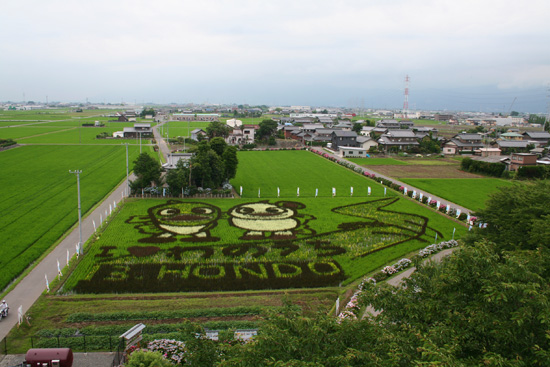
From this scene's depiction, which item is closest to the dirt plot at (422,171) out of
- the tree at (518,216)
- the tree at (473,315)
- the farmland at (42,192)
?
the tree at (518,216)

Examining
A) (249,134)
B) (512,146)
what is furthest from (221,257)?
(512,146)

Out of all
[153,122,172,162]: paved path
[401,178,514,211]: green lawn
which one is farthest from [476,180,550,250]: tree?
[153,122,172,162]: paved path

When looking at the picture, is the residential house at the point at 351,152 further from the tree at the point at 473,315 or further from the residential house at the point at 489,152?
the tree at the point at 473,315

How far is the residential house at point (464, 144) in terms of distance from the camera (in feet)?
261

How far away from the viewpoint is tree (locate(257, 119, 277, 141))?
88625 millimetres

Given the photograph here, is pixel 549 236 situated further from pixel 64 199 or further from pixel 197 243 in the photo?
pixel 64 199

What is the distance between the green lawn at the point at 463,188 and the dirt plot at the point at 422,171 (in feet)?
9.74

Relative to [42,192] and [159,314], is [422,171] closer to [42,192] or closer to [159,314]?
[159,314]

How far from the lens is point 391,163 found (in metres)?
65.4

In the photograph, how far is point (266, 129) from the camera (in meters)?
→ 89.2

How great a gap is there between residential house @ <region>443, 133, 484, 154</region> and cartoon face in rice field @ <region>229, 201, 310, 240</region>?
56.5 metres

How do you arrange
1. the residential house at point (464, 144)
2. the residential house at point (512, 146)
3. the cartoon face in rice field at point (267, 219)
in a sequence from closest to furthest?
1. the cartoon face in rice field at point (267, 219)
2. the residential house at point (512, 146)
3. the residential house at point (464, 144)

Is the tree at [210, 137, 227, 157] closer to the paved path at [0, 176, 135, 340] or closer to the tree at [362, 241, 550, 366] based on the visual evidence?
the paved path at [0, 176, 135, 340]

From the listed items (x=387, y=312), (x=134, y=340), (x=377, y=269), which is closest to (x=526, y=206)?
(x=377, y=269)
